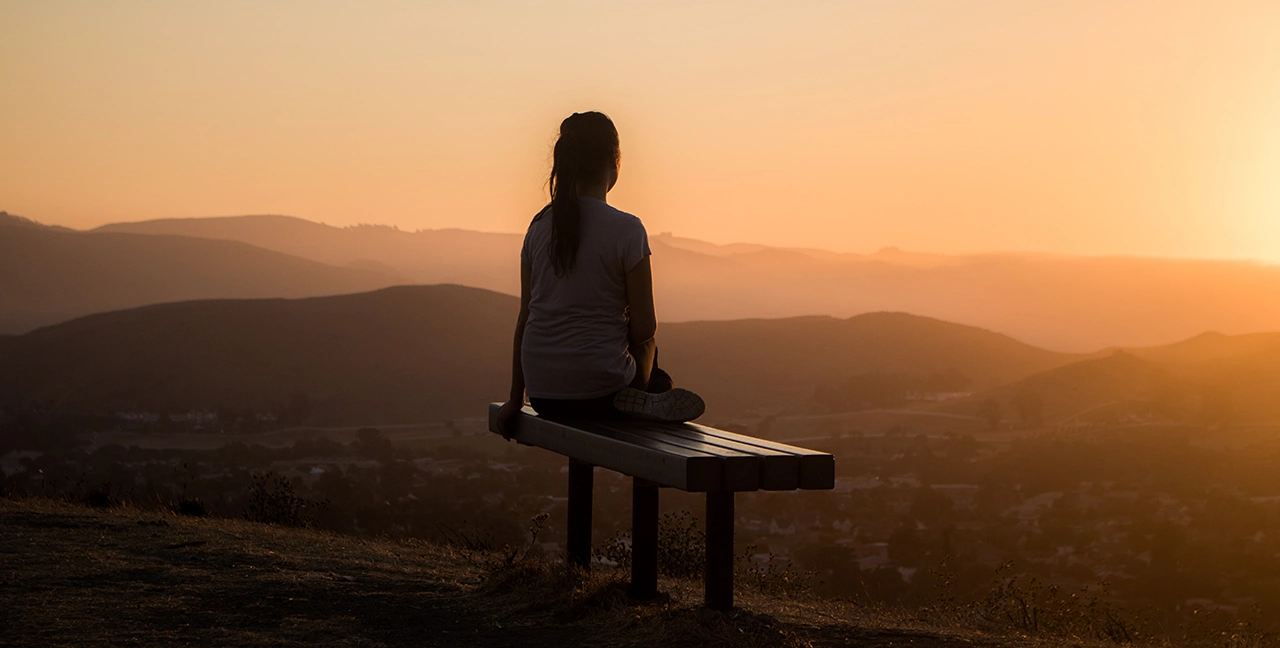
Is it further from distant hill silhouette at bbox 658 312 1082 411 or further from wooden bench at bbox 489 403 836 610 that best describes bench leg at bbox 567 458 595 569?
distant hill silhouette at bbox 658 312 1082 411

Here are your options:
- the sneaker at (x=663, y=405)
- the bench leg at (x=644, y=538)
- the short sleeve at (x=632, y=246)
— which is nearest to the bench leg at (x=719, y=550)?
the bench leg at (x=644, y=538)

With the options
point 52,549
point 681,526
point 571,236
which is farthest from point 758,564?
point 52,549

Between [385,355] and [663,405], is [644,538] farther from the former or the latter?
[385,355]

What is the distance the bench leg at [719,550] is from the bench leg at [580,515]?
1254 millimetres

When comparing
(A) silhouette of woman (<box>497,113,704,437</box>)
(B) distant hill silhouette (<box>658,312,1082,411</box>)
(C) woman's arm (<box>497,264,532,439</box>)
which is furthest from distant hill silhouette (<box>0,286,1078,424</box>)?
(A) silhouette of woman (<box>497,113,704,437</box>)

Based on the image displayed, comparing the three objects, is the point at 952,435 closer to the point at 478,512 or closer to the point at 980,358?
the point at 980,358

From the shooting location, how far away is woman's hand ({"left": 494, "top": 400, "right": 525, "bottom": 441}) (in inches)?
215

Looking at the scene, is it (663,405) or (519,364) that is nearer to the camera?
(663,405)

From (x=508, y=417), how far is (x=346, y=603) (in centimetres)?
120

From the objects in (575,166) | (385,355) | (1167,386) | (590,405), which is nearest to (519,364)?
(590,405)

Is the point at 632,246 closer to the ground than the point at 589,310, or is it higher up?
higher up

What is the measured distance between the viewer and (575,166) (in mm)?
5129

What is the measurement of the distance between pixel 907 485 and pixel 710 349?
42.6 m

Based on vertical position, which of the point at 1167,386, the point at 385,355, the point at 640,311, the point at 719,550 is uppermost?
the point at 640,311
